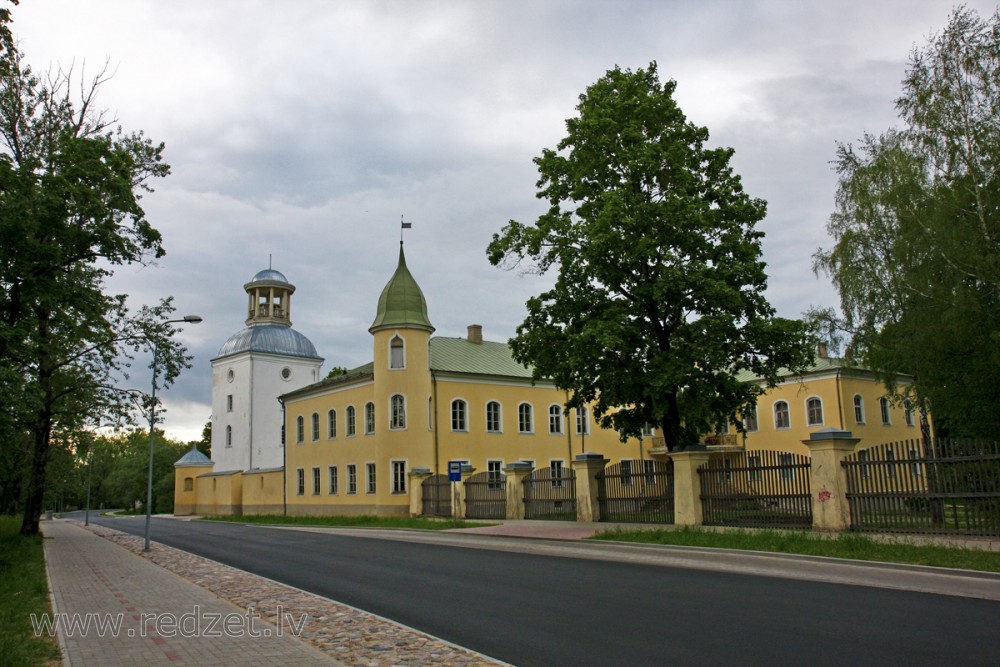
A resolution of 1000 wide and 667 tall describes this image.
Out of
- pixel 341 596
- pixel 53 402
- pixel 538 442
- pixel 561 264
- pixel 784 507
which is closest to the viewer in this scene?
pixel 341 596

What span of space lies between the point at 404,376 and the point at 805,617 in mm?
31336

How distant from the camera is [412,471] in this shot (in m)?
37.2

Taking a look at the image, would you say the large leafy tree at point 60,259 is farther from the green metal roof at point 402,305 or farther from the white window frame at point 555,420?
the white window frame at point 555,420

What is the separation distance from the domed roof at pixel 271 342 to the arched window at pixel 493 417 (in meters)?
20.4

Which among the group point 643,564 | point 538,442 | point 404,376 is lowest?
point 643,564

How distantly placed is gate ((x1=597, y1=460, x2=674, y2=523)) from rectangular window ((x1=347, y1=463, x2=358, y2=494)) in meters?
19.1

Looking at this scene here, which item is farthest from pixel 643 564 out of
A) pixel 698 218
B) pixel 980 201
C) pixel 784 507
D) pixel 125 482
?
pixel 125 482

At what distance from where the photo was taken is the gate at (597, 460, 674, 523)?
2330 centimetres

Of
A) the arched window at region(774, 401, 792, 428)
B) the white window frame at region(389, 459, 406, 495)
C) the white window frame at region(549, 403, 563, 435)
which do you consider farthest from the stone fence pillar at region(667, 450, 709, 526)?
the arched window at region(774, 401, 792, 428)

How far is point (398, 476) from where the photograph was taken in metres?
39.0

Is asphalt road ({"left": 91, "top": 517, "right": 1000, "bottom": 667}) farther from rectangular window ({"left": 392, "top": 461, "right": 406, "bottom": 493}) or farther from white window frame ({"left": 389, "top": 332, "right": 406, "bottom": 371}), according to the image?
white window frame ({"left": 389, "top": 332, "right": 406, "bottom": 371})

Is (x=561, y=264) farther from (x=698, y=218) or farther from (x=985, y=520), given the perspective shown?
(x=985, y=520)

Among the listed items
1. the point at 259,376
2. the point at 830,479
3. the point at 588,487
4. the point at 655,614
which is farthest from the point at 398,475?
the point at 655,614

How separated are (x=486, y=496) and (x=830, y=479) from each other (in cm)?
1647
